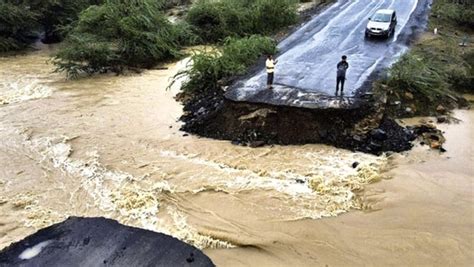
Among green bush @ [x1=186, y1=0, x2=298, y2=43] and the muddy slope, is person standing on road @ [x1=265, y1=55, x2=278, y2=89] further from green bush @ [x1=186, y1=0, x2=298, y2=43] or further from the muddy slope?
green bush @ [x1=186, y1=0, x2=298, y2=43]

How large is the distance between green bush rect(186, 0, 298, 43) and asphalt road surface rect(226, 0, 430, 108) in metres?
1.65

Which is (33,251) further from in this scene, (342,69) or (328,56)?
(328,56)

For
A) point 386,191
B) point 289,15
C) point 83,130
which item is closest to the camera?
point 386,191

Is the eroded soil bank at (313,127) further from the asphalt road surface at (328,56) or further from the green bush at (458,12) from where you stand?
the green bush at (458,12)

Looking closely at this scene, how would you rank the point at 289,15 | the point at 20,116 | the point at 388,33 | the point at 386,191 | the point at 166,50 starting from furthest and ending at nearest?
the point at 289,15 → the point at 166,50 → the point at 388,33 → the point at 20,116 → the point at 386,191

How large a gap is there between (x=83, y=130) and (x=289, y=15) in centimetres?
1599

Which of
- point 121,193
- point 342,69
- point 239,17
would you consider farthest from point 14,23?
point 342,69

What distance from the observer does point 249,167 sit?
1347 cm

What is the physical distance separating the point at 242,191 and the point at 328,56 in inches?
409

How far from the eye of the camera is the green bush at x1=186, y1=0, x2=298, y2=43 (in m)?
26.8

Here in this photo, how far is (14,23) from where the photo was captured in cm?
2781

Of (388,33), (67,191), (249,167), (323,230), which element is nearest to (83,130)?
(67,191)

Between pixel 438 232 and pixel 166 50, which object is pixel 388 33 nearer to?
pixel 166 50

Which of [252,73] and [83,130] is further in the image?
[252,73]
